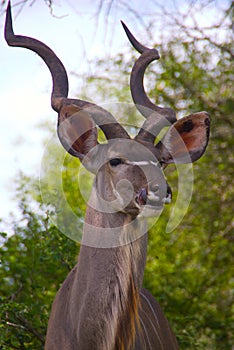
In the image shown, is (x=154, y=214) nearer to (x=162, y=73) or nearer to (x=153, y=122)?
(x=153, y=122)

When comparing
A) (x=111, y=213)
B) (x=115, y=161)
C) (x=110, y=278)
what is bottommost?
(x=110, y=278)

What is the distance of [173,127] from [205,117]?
0.61ft

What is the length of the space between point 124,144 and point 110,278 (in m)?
0.67

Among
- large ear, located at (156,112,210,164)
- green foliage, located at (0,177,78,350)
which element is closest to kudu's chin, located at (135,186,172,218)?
large ear, located at (156,112,210,164)

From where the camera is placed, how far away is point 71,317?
3664mm

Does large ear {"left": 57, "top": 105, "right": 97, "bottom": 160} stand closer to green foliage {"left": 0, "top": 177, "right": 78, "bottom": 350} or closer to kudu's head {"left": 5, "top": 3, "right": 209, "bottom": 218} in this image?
kudu's head {"left": 5, "top": 3, "right": 209, "bottom": 218}

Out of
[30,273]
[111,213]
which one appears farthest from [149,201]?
[30,273]

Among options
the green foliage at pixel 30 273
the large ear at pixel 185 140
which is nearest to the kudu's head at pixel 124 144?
the large ear at pixel 185 140

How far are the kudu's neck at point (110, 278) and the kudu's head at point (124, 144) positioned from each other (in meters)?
0.09

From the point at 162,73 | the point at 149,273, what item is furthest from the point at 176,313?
the point at 162,73

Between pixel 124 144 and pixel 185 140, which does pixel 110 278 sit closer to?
pixel 124 144

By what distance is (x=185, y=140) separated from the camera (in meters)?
4.01

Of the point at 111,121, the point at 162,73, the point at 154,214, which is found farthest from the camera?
the point at 162,73

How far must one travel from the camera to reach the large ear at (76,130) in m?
3.70
